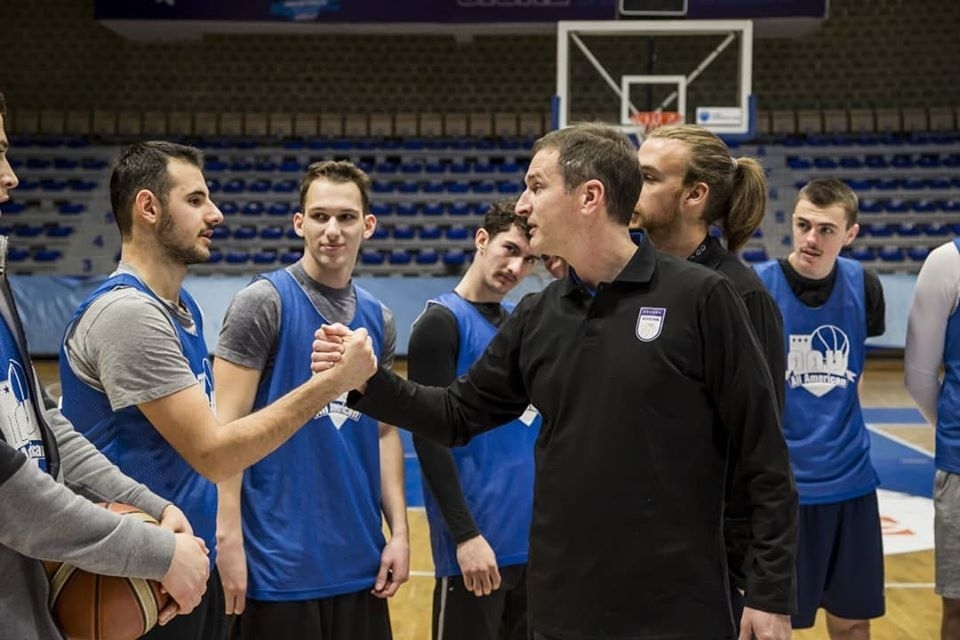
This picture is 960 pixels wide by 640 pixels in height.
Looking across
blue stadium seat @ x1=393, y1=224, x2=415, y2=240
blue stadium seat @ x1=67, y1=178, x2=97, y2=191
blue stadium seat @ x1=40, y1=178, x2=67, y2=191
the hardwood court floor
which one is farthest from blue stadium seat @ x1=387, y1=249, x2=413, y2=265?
the hardwood court floor

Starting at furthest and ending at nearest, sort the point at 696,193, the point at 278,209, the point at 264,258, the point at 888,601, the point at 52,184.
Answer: the point at 52,184
the point at 278,209
the point at 264,258
the point at 888,601
the point at 696,193

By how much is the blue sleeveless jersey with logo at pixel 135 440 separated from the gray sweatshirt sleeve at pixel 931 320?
7.91 ft

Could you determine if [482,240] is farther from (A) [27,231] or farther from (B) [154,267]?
(A) [27,231]

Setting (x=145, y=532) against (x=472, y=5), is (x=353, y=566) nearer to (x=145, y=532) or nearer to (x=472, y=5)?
(x=145, y=532)

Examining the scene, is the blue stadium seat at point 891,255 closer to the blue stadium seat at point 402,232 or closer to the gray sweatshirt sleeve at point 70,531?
the blue stadium seat at point 402,232

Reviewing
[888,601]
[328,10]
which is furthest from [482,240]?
[328,10]

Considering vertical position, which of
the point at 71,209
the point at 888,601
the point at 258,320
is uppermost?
the point at 71,209

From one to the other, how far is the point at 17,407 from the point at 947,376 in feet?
9.90

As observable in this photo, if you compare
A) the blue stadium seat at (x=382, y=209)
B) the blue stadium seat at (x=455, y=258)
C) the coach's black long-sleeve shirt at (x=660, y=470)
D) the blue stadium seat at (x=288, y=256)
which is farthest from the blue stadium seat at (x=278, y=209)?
the coach's black long-sleeve shirt at (x=660, y=470)

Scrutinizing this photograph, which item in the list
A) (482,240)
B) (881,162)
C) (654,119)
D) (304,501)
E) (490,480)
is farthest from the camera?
(881,162)

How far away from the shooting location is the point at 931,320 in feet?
11.3

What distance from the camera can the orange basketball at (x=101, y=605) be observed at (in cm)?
192

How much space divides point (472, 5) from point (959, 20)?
9417 millimetres

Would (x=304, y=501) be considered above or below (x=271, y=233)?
below
